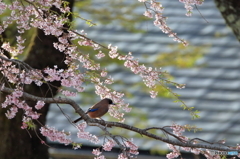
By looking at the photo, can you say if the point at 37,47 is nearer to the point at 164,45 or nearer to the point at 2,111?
the point at 2,111

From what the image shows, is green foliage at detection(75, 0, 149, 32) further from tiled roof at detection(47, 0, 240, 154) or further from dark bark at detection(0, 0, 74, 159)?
dark bark at detection(0, 0, 74, 159)

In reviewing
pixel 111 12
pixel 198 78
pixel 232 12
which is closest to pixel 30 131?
pixel 232 12

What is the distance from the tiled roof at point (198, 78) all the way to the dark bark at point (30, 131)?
1.84m

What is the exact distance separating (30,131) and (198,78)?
10.6 feet

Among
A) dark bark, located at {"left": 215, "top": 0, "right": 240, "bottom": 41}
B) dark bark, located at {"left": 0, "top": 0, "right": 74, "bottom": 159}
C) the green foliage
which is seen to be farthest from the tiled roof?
dark bark, located at {"left": 215, "top": 0, "right": 240, "bottom": 41}

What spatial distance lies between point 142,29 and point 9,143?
3.69 m

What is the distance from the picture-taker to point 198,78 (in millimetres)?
7230

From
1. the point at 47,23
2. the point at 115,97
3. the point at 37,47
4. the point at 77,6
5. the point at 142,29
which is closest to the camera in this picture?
the point at 47,23

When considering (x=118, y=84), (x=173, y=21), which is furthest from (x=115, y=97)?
(x=173, y=21)

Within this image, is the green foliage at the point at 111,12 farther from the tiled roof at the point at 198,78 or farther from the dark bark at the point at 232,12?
the dark bark at the point at 232,12

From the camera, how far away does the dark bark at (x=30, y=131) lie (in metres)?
4.80

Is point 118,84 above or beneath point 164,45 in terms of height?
beneath

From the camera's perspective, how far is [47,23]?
153 inches

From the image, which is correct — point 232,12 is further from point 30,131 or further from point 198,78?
point 198,78
